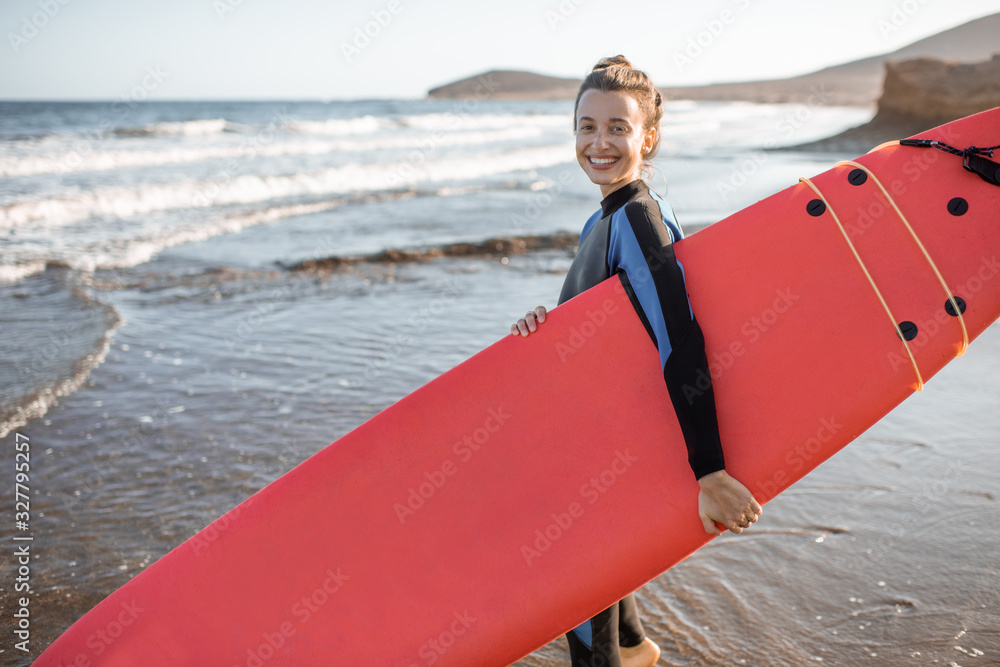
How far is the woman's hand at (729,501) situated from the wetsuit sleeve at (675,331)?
3 centimetres

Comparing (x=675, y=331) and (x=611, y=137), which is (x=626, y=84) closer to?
(x=611, y=137)

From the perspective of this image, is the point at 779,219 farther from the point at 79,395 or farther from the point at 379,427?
the point at 79,395

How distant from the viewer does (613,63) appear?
72.9 inches

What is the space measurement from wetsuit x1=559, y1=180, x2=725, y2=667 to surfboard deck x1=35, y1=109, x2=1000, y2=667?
3.9 inches

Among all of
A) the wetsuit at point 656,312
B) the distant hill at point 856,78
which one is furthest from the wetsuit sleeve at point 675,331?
the distant hill at point 856,78

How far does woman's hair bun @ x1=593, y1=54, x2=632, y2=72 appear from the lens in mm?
1847

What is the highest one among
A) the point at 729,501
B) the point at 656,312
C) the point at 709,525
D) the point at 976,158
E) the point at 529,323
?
the point at 976,158

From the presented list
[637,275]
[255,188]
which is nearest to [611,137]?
[637,275]

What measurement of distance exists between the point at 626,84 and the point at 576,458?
1.01 m

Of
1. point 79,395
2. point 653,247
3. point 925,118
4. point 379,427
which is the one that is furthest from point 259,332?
point 925,118

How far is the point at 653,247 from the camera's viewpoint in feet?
5.03

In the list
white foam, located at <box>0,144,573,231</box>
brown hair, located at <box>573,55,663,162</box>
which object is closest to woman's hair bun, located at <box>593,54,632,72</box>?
brown hair, located at <box>573,55,663,162</box>

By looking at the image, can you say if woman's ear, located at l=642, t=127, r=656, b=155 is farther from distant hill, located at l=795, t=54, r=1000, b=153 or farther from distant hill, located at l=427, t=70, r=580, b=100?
distant hill, located at l=427, t=70, r=580, b=100

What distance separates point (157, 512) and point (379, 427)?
55.9 inches
